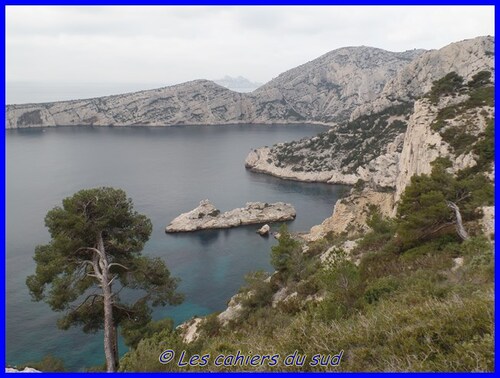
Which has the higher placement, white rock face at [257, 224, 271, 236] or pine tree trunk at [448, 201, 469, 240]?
pine tree trunk at [448, 201, 469, 240]

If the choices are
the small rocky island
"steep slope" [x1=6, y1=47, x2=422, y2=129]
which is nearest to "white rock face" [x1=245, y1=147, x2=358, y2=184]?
the small rocky island

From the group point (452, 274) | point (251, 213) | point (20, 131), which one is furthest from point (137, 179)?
point (20, 131)

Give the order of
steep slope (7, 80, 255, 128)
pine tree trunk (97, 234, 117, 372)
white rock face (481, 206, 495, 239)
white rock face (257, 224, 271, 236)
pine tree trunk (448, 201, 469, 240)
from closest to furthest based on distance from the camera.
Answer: pine tree trunk (97, 234, 117, 372)
pine tree trunk (448, 201, 469, 240)
white rock face (481, 206, 495, 239)
white rock face (257, 224, 271, 236)
steep slope (7, 80, 255, 128)

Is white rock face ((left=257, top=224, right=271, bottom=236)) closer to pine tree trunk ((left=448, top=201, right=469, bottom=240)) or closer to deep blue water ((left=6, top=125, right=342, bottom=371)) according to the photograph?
deep blue water ((left=6, top=125, right=342, bottom=371))

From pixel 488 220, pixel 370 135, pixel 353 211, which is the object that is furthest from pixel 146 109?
pixel 488 220

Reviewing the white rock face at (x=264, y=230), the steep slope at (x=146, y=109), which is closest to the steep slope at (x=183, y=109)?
the steep slope at (x=146, y=109)

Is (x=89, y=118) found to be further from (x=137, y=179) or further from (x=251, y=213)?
(x=251, y=213)

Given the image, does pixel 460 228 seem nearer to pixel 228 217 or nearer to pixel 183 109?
pixel 228 217
